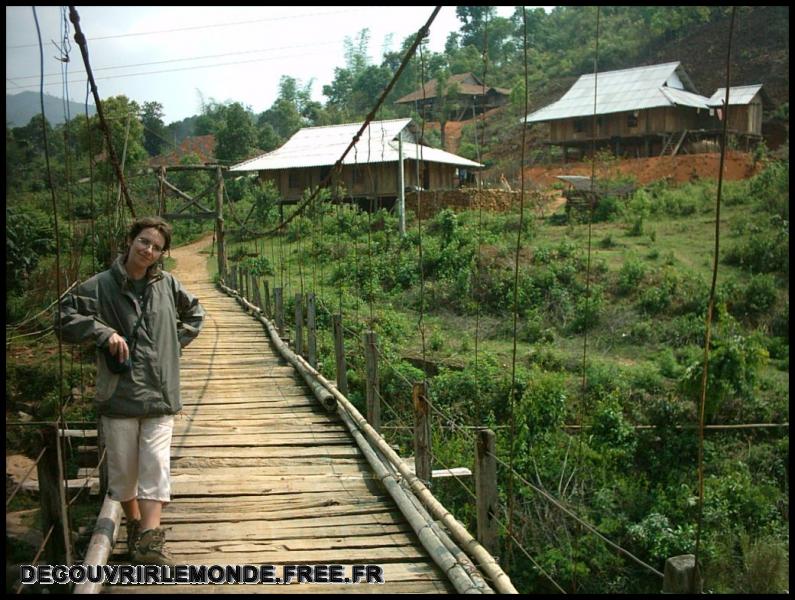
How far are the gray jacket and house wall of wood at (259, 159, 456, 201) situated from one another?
47.6ft

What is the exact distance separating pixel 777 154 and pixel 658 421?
14008 mm

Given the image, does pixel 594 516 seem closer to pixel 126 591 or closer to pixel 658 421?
pixel 658 421

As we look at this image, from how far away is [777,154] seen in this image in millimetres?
18953

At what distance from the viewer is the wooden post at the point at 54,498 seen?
2.11 metres

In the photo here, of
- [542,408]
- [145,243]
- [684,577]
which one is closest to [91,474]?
[145,243]

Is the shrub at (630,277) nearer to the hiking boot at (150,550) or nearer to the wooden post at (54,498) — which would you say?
the hiking boot at (150,550)

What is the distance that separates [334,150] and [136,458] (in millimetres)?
16332

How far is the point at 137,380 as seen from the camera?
2178mm

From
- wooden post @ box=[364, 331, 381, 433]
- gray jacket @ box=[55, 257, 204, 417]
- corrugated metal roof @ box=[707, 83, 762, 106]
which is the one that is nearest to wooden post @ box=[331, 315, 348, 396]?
wooden post @ box=[364, 331, 381, 433]

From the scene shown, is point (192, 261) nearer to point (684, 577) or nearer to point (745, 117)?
point (745, 117)

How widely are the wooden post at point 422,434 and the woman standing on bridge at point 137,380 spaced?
39.2 inches

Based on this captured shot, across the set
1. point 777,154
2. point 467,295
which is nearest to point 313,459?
point 467,295

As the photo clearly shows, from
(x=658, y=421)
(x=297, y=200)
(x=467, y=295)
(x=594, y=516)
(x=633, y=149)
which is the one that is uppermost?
(x=633, y=149)

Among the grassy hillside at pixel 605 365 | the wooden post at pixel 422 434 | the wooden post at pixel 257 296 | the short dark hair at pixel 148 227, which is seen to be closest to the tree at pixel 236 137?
the grassy hillside at pixel 605 365
